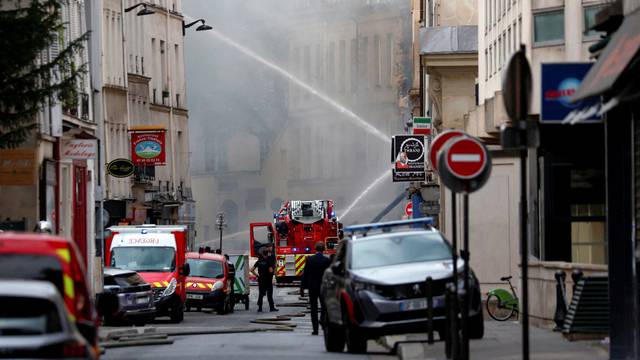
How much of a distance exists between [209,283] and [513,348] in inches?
931

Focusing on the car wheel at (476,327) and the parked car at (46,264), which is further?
the car wheel at (476,327)

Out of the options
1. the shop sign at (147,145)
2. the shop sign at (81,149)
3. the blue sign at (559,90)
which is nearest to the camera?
the blue sign at (559,90)

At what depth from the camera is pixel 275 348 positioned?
2520 centimetres

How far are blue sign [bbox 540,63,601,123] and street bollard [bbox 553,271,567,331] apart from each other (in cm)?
756

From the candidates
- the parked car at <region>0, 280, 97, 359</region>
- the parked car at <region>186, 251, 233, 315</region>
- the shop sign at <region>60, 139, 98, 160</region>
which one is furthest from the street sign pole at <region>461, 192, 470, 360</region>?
the parked car at <region>186, 251, 233, 315</region>

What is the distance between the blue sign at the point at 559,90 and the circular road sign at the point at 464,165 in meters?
0.76

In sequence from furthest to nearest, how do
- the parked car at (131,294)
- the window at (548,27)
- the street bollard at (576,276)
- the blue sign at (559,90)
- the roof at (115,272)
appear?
the roof at (115,272) < the parked car at (131,294) < the window at (548,27) < the street bollard at (576,276) < the blue sign at (559,90)

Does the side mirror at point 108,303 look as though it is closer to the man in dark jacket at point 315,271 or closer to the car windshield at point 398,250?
the car windshield at point 398,250

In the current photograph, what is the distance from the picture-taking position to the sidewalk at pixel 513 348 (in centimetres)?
1984

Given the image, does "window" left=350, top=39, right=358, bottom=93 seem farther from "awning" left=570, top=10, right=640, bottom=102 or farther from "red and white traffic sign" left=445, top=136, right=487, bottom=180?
"awning" left=570, top=10, right=640, bottom=102

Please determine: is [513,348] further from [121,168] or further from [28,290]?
[121,168]

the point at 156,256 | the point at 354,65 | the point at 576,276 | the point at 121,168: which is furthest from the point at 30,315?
the point at 354,65

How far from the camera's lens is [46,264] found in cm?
1227

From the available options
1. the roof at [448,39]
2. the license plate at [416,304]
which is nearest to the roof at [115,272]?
the roof at [448,39]
